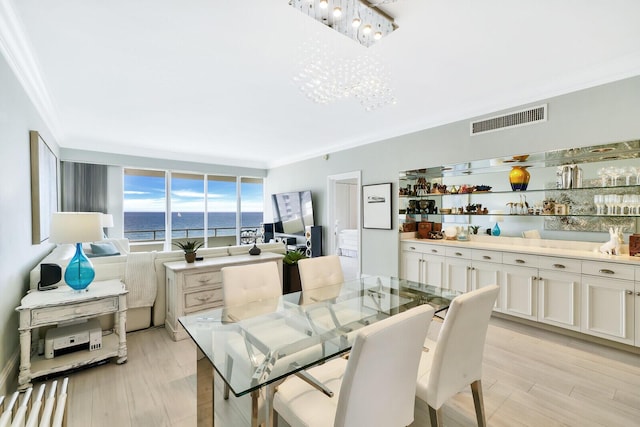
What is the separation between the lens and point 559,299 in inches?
117

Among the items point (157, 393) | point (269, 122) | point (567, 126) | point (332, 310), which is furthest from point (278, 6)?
point (567, 126)

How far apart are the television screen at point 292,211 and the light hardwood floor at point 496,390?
13.2ft

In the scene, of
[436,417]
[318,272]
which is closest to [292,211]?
[318,272]

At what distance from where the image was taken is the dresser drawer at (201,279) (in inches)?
122

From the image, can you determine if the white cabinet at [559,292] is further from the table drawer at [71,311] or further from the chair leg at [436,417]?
the table drawer at [71,311]

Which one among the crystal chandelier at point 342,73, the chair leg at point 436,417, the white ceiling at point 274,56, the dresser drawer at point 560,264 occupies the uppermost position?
the white ceiling at point 274,56

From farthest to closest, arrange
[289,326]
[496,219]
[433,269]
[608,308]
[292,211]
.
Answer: [292,211] < [433,269] < [496,219] < [608,308] < [289,326]

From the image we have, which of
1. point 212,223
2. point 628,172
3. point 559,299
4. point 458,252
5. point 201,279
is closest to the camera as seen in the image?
point 628,172

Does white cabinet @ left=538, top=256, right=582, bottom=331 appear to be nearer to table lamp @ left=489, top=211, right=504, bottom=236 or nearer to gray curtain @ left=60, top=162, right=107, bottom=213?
table lamp @ left=489, top=211, right=504, bottom=236

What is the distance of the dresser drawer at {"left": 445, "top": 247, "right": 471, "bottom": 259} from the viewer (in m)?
3.66

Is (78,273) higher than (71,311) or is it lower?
higher

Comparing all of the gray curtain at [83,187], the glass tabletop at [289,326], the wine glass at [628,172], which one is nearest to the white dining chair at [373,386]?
the glass tabletop at [289,326]

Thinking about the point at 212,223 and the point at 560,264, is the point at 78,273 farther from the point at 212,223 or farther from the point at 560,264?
the point at 212,223

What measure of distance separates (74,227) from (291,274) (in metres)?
2.54
